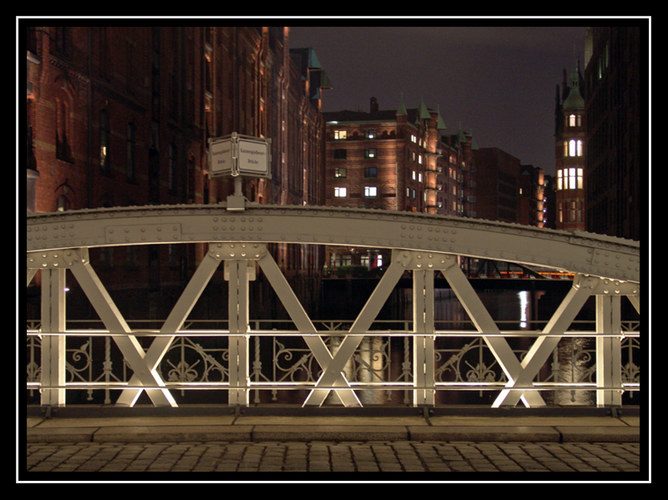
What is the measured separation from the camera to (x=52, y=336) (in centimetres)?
852

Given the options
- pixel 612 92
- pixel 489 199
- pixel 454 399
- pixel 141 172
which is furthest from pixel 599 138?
pixel 489 199

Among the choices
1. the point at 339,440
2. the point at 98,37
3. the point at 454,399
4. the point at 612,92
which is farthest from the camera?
the point at 612,92

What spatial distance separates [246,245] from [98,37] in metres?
25.8

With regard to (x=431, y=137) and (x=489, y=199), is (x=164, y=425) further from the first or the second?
(x=489, y=199)

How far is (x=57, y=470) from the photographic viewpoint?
Answer: 6.63 meters

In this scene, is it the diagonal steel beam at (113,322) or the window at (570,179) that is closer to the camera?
the diagonal steel beam at (113,322)

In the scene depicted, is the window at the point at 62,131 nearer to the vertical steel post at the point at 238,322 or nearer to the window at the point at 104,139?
the window at the point at 104,139

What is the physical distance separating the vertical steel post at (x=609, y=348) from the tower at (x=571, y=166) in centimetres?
9113

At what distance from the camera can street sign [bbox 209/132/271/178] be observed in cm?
866

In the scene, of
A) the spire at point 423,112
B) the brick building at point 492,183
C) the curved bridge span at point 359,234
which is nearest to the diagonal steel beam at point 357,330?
the curved bridge span at point 359,234

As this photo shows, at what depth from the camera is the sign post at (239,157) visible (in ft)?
28.4

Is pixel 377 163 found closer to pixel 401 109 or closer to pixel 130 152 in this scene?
pixel 401 109

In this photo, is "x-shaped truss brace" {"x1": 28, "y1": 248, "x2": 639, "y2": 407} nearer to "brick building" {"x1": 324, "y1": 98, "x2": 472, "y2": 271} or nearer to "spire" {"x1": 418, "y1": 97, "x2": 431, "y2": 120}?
"brick building" {"x1": 324, "y1": 98, "x2": 472, "y2": 271}
